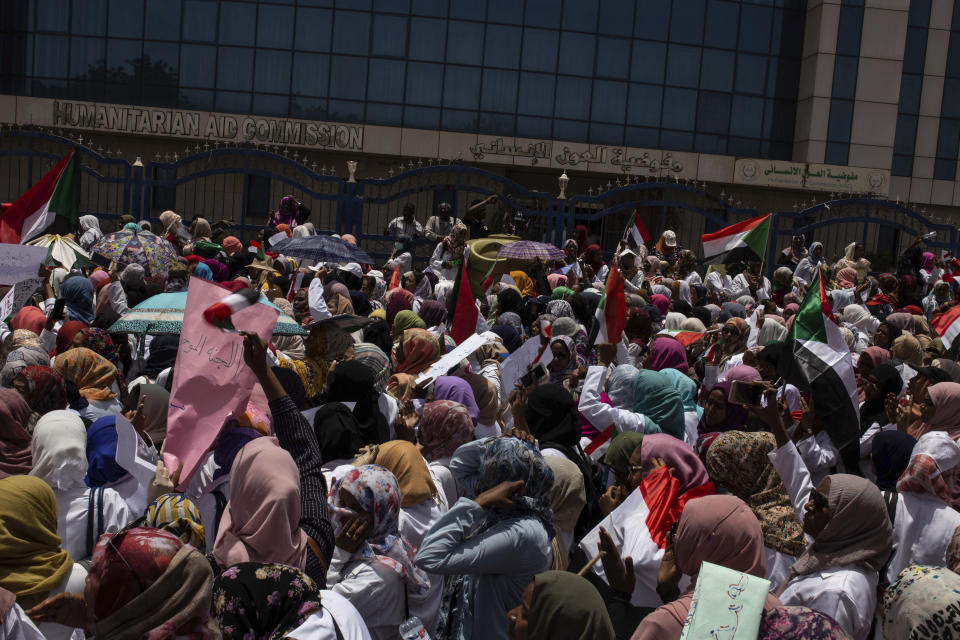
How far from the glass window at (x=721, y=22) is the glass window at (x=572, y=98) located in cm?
377

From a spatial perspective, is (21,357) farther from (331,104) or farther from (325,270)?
(331,104)

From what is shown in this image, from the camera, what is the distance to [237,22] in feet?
87.4

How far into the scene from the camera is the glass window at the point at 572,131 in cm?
2747

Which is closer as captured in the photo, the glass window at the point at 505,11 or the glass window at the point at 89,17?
the glass window at the point at 89,17

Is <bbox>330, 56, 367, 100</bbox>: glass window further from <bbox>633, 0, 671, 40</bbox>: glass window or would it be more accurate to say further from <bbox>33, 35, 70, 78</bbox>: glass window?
<bbox>633, 0, 671, 40</bbox>: glass window

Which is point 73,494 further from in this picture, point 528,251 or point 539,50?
point 539,50

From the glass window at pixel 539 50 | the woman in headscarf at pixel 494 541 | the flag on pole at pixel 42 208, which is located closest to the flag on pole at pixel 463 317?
the woman in headscarf at pixel 494 541

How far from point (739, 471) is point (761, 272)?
9448 mm

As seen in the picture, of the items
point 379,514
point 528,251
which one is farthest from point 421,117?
Answer: point 379,514

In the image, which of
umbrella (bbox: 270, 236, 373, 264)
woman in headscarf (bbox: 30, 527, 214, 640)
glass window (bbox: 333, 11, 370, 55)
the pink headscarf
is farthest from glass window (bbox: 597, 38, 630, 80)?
woman in headscarf (bbox: 30, 527, 214, 640)

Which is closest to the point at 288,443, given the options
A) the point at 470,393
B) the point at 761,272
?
the point at 470,393

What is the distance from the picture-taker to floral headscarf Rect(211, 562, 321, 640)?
2525 mm

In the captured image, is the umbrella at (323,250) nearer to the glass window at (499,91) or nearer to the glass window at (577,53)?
the glass window at (499,91)

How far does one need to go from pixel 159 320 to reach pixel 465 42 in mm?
22754
